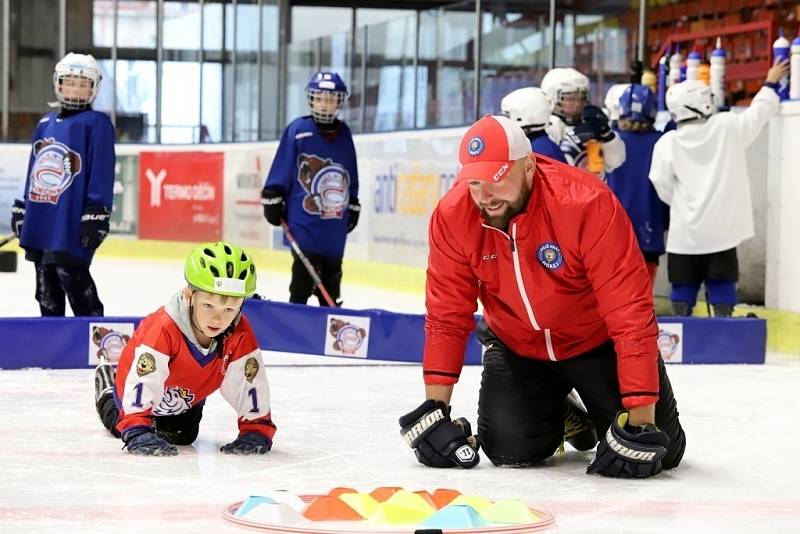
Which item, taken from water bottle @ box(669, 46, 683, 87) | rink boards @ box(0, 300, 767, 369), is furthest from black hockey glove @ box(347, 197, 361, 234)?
water bottle @ box(669, 46, 683, 87)

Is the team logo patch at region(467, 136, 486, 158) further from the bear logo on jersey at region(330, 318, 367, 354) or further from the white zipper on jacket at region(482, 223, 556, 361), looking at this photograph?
the bear logo on jersey at region(330, 318, 367, 354)

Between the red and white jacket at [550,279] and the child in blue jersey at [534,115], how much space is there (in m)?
2.54

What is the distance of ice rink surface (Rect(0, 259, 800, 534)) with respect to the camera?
123 inches

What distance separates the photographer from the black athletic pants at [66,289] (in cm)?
604

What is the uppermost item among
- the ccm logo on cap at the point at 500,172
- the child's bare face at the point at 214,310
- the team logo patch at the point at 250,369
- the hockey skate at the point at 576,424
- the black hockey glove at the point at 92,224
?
the ccm logo on cap at the point at 500,172

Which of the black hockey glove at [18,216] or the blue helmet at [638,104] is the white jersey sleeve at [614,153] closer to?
the blue helmet at [638,104]

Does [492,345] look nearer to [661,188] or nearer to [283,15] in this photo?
[661,188]

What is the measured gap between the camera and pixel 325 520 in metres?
2.94

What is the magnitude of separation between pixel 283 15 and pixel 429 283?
40.9ft

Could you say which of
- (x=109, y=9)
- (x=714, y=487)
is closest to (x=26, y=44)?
(x=109, y=9)

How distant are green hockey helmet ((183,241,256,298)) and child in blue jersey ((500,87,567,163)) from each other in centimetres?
269

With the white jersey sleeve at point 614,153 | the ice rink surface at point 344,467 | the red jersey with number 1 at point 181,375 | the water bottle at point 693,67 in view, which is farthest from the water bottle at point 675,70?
the red jersey with number 1 at point 181,375

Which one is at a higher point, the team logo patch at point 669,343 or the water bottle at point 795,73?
the water bottle at point 795,73

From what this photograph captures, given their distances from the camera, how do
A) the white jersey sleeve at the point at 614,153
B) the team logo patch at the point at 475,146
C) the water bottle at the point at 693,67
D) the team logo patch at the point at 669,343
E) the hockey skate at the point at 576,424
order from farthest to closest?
1. the water bottle at the point at 693,67
2. the white jersey sleeve at the point at 614,153
3. the team logo patch at the point at 669,343
4. the hockey skate at the point at 576,424
5. the team logo patch at the point at 475,146
